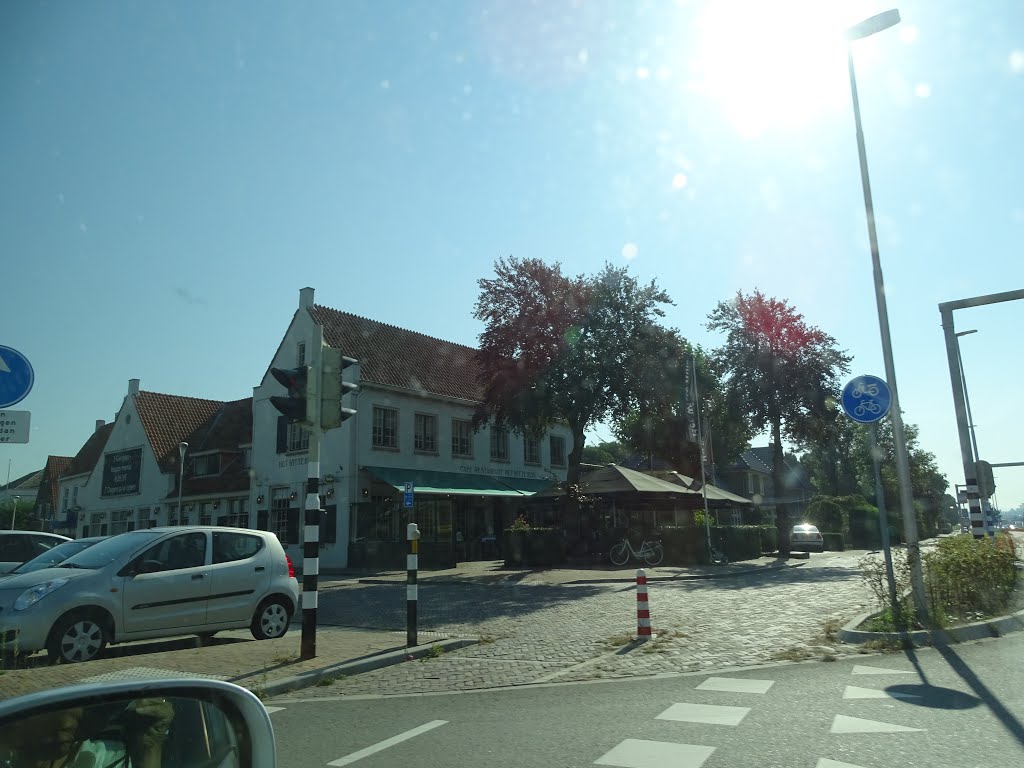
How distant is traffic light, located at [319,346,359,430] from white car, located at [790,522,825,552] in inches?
1303

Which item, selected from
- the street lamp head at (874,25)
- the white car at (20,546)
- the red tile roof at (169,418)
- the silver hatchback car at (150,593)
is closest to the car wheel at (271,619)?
the silver hatchback car at (150,593)

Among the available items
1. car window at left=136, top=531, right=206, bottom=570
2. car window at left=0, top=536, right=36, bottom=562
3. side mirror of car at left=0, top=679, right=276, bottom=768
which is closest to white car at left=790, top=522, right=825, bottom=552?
car window at left=0, top=536, right=36, bottom=562

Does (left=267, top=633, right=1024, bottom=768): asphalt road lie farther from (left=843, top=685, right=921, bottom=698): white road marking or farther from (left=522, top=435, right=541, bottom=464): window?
(left=522, top=435, right=541, bottom=464): window

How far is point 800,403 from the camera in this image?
32.8 meters

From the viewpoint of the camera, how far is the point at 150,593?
32.0ft

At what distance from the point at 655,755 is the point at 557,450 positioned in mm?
36813

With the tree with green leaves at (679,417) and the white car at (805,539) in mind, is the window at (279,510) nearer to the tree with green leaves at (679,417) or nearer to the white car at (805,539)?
the tree with green leaves at (679,417)

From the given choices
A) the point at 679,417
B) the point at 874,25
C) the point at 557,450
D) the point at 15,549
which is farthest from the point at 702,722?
the point at 679,417

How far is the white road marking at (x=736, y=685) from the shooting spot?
23.4ft

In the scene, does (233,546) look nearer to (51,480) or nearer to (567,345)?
(567,345)

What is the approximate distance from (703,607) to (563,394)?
1370 cm

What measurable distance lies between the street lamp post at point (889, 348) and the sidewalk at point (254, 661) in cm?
588

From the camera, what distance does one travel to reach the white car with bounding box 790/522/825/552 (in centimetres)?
3838

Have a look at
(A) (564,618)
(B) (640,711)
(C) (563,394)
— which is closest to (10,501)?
(C) (563,394)
